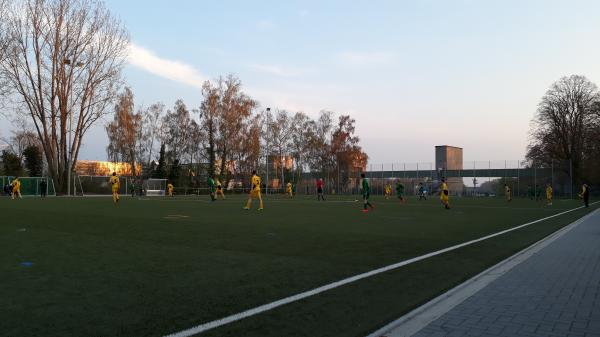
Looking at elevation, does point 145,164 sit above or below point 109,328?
above

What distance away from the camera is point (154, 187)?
5747 cm

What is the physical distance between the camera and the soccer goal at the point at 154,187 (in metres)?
56.1

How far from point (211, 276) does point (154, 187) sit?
5345cm

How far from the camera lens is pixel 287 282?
21.2 feet

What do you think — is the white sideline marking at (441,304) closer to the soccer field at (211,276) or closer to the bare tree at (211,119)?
the soccer field at (211,276)

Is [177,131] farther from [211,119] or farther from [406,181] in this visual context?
[406,181]

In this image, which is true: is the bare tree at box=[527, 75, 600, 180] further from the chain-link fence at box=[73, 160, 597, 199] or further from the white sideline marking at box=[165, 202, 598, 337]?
the white sideline marking at box=[165, 202, 598, 337]

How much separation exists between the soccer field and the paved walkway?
58cm

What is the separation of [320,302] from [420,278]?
226 cm

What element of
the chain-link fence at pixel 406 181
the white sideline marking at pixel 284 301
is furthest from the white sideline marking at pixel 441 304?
the chain-link fence at pixel 406 181

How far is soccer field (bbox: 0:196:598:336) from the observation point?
4555mm

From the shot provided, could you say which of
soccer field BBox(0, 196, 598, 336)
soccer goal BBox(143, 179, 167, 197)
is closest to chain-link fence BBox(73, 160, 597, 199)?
soccer goal BBox(143, 179, 167, 197)

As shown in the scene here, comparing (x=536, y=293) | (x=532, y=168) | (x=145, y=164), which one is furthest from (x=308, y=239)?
(x=145, y=164)

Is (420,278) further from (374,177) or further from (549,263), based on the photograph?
(374,177)
